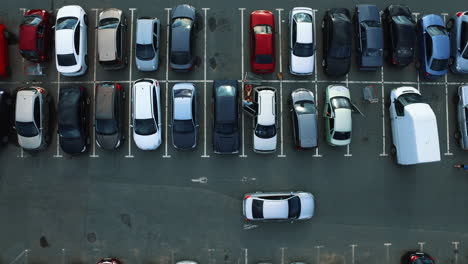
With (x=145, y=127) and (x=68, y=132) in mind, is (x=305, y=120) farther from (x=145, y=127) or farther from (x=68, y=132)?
(x=68, y=132)

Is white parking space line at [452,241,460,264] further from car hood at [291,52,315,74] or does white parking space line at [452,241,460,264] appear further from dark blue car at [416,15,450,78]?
car hood at [291,52,315,74]

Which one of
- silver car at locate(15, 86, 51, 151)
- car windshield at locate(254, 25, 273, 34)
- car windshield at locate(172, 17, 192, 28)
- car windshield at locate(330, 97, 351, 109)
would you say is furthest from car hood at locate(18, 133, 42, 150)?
car windshield at locate(330, 97, 351, 109)

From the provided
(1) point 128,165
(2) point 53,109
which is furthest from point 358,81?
(2) point 53,109

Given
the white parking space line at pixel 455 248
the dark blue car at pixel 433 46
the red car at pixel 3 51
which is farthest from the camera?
the white parking space line at pixel 455 248

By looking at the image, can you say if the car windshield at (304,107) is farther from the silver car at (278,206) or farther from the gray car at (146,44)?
the gray car at (146,44)

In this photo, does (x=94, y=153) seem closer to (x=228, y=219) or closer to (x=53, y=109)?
(x=53, y=109)

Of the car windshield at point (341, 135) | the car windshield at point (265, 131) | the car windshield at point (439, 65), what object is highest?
the car windshield at point (439, 65)

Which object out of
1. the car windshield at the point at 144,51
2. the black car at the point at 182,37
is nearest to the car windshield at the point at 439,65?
the black car at the point at 182,37
